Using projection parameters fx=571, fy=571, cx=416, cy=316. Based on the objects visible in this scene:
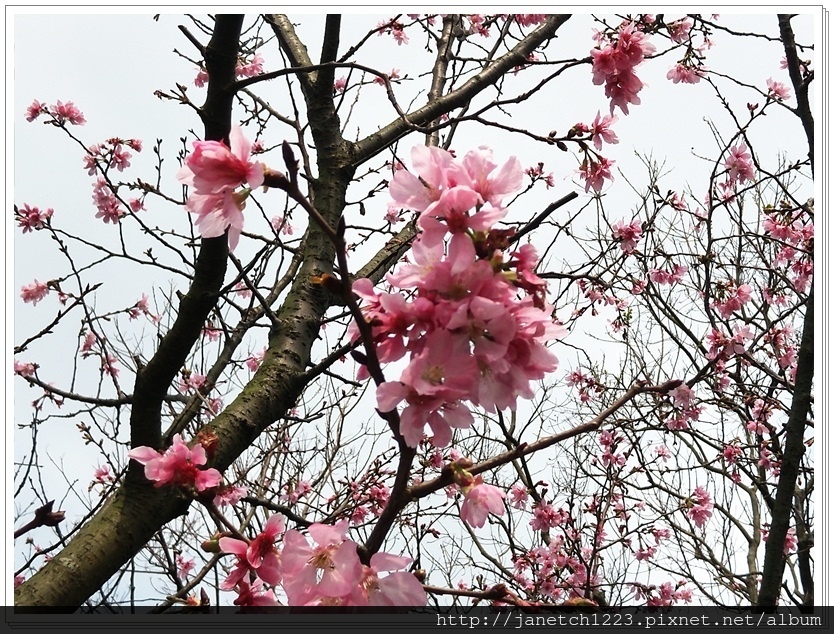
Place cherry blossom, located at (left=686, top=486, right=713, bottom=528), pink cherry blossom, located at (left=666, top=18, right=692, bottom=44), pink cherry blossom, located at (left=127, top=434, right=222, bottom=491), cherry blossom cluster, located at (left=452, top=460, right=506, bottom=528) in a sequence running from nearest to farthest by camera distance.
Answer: cherry blossom cluster, located at (left=452, top=460, right=506, bottom=528) < pink cherry blossom, located at (left=127, top=434, right=222, bottom=491) < pink cherry blossom, located at (left=666, top=18, right=692, bottom=44) < cherry blossom, located at (left=686, top=486, right=713, bottom=528)

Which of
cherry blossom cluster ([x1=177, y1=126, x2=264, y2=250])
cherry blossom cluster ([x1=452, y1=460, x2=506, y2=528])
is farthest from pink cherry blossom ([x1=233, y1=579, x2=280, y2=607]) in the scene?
cherry blossom cluster ([x1=177, y1=126, x2=264, y2=250])

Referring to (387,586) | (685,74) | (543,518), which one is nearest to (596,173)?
(387,586)

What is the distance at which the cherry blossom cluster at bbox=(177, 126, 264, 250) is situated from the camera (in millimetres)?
904

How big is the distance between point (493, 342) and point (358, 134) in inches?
125

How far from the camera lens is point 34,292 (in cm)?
394

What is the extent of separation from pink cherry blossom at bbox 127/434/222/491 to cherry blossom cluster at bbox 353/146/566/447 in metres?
0.45

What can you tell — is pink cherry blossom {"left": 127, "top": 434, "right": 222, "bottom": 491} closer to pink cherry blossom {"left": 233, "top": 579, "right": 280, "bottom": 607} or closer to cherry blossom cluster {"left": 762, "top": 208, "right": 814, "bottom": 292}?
pink cherry blossom {"left": 233, "top": 579, "right": 280, "bottom": 607}

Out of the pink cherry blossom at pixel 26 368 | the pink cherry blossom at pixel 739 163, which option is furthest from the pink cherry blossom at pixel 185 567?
the pink cherry blossom at pixel 739 163

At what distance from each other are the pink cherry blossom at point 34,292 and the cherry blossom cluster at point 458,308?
12.7ft

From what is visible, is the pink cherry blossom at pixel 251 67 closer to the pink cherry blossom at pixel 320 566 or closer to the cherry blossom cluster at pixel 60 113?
the cherry blossom cluster at pixel 60 113

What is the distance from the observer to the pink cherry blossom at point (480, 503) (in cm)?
94

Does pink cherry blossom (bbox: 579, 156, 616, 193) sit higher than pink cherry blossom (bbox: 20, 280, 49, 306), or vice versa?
pink cherry blossom (bbox: 20, 280, 49, 306)

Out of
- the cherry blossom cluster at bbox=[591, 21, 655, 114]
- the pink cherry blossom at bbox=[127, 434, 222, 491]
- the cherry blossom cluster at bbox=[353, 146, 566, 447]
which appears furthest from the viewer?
the cherry blossom cluster at bbox=[591, 21, 655, 114]
